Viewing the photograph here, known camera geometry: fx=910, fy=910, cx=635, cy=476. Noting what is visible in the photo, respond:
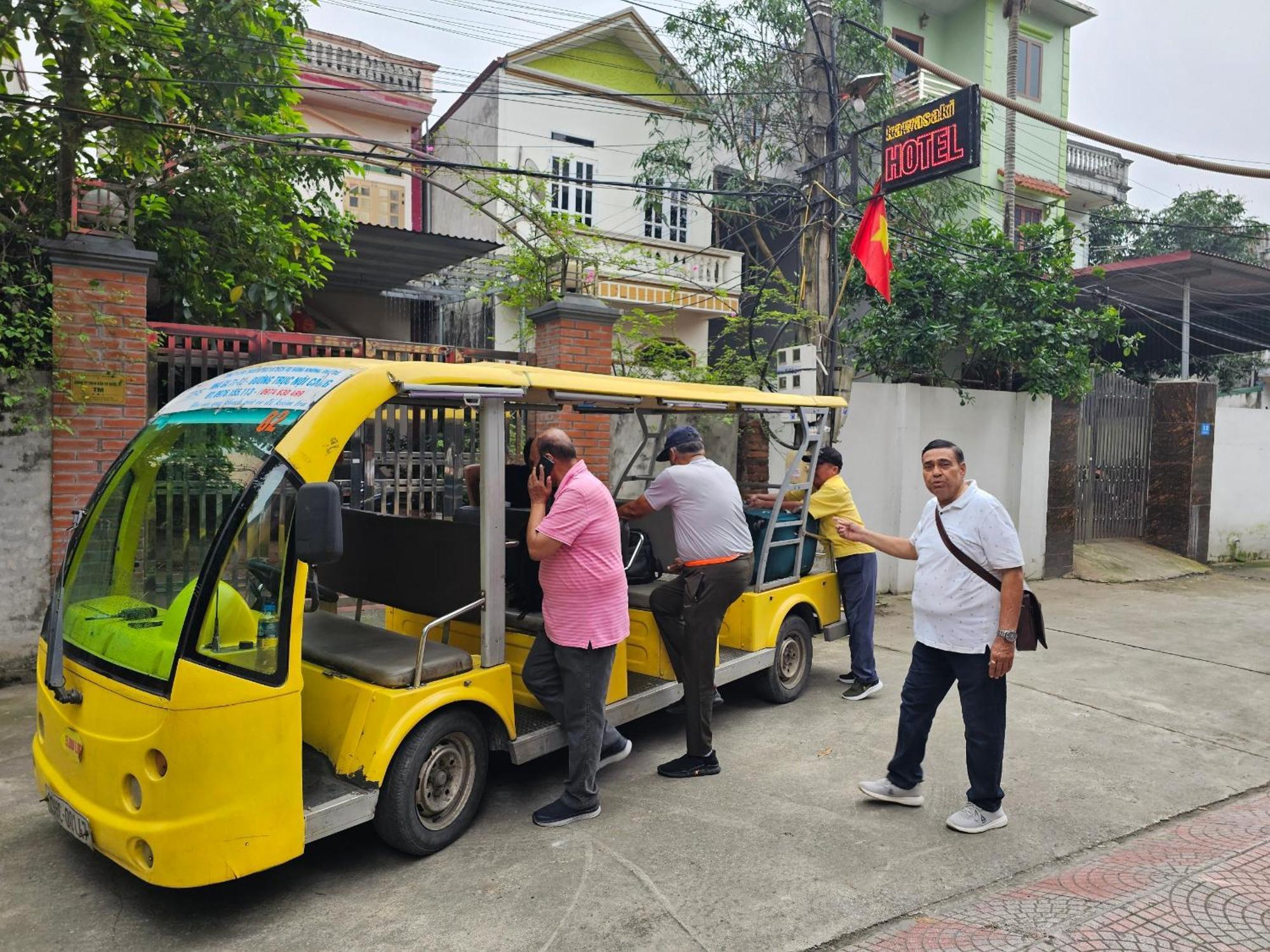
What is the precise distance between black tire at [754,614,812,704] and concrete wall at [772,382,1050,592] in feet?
11.6

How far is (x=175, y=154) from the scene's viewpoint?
789 cm

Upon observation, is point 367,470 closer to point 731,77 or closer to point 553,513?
point 553,513

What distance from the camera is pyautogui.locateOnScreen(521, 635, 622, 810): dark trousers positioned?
13.7 feet

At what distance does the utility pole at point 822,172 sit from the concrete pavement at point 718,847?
401 centimetres

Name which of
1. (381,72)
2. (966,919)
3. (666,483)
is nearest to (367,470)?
(666,483)

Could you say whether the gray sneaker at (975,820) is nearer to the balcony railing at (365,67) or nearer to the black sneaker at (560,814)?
the black sneaker at (560,814)

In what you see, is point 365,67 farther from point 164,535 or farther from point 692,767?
point 692,767

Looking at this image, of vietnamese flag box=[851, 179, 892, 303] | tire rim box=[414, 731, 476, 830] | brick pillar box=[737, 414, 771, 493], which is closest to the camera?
tire rim box=[414, 731, 476, 830]

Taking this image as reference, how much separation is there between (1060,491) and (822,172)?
226 inches

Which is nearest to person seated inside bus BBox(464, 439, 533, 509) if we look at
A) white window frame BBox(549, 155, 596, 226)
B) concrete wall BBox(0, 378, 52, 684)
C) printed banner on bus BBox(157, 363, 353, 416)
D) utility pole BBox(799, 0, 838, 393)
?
printed banner on bus BBox(157, 363, 353, 416)

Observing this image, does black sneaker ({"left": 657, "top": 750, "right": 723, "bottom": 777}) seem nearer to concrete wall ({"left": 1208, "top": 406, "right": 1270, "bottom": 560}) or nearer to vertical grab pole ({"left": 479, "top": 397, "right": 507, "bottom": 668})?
vertical grab pole ({"left": 479, "top": 397, "right": 507, "bottom": 668})

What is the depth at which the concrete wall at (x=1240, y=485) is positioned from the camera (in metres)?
13.9

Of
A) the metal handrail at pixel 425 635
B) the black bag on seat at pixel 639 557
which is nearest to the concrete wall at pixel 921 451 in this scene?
the black bag on seat at pixel 639 557

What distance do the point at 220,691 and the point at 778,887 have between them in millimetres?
2277
